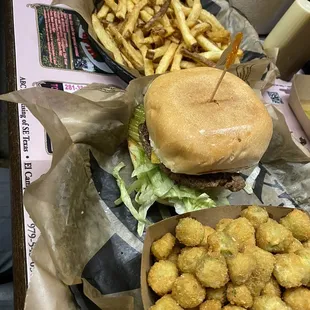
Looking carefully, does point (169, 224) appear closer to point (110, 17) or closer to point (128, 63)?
point (128, 63)

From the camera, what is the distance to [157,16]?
196 centimetres

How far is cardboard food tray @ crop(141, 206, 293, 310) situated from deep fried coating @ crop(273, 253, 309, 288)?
0.22 metres

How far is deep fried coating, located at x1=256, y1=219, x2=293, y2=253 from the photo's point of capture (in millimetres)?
1243

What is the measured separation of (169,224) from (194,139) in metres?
0.31

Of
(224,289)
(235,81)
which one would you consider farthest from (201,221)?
(235,81)

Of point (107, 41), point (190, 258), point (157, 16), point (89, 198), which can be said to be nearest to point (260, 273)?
point (190, 258)

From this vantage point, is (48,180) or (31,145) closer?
(48,180)

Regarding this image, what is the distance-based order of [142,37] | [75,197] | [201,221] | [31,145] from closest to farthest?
[201,221], [75,197], [31,145], [142,37]

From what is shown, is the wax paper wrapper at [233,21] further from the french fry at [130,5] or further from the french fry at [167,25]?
the french fry at [167,25]

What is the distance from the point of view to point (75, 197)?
4.84 ft

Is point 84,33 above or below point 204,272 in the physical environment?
below

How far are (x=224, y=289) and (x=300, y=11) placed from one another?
1472 millimetres

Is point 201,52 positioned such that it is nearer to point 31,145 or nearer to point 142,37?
point 142,37

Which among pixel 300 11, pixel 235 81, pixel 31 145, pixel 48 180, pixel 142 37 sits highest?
pixel 300 11
